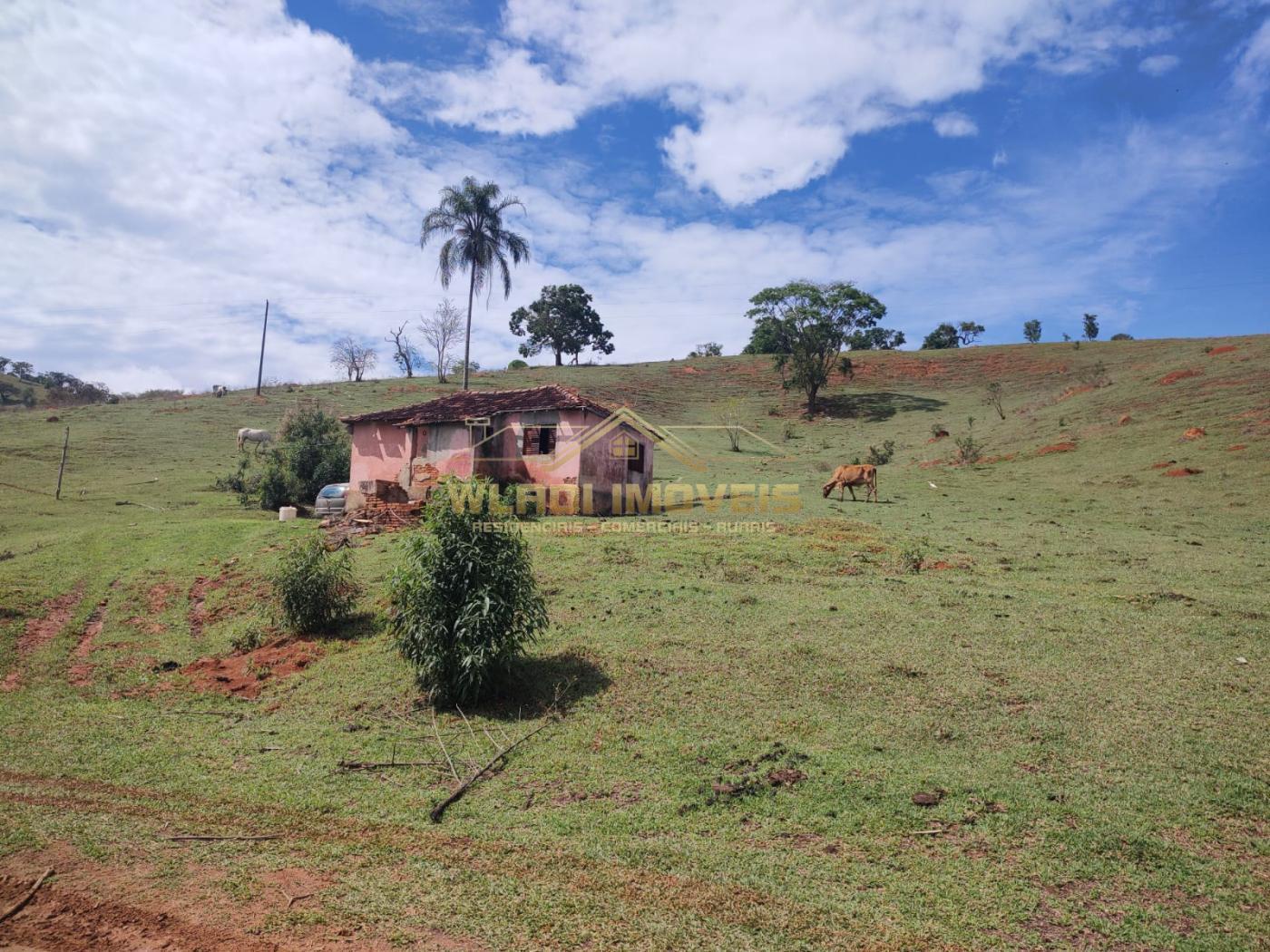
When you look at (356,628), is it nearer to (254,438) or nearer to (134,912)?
(134,912)

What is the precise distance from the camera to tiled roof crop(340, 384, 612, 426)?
74.0 ft

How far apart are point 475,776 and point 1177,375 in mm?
40506

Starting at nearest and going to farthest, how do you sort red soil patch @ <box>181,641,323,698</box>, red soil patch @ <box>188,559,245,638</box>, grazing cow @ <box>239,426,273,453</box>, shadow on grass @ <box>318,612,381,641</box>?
red soil patch @ <box>181,641,323,698</box>
shadow on grass @ <box>318,612,381,641</box>
red soil patch @ <box>188,559,245,638</box>
grazing cow @ <box>239,426,273,453</box>

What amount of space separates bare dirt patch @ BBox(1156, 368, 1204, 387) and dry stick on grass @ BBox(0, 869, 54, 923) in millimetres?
41791

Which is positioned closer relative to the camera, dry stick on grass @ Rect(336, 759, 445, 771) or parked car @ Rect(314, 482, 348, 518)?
dry stick on grass @ Rect(336, 759, 445, 771)

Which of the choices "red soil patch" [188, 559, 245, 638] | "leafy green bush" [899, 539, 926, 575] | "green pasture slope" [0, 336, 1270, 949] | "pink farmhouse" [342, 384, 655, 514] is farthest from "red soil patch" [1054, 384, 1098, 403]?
"red soil patch" [188, 559, 245, 638]

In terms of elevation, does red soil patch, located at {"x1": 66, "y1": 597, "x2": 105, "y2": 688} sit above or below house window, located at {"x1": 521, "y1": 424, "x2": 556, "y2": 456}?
below

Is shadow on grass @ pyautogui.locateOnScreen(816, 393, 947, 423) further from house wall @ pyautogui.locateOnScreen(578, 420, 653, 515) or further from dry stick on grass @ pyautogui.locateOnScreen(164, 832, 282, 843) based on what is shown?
dry stick on grass @ pyautogui.locateOnScreen(164, 832, 282, 843)

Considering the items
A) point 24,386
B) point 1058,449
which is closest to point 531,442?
point 1058,449

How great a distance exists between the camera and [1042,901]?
5328 millimetres

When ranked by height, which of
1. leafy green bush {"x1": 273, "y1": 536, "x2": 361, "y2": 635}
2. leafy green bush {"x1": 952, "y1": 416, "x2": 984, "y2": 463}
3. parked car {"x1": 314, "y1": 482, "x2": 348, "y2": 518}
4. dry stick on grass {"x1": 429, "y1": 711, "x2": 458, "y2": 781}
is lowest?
dry stick on grass {"x1": 429, "y1": 711, "x2": 458, "y2": 781}

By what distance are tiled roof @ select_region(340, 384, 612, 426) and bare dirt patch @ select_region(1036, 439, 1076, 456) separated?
60.6 ft

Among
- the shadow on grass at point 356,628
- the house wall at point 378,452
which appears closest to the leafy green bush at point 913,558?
the shadow on grass at point 356,628
